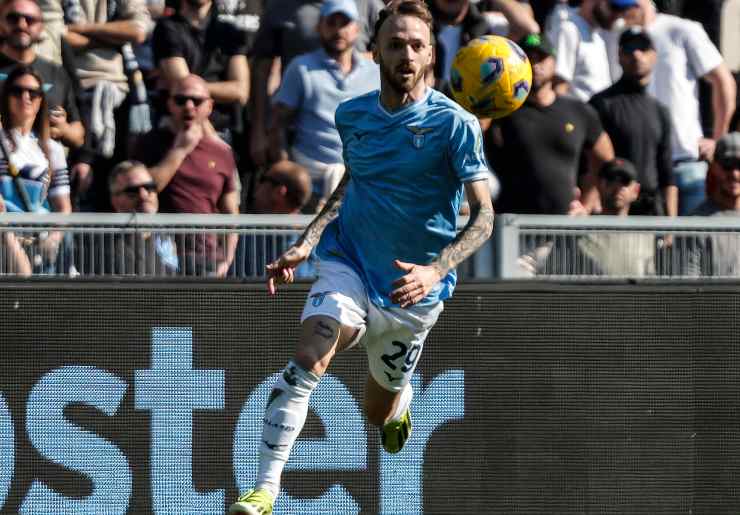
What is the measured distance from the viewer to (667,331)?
904cm

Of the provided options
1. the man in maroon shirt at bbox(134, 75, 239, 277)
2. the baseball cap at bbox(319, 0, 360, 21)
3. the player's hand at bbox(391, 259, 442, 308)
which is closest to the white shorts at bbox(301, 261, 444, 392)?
the player's hand at bbox(391, 259, 442, 308)

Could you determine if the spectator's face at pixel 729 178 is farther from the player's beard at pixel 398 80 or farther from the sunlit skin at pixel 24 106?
the sunlit skin at pixel 24 106

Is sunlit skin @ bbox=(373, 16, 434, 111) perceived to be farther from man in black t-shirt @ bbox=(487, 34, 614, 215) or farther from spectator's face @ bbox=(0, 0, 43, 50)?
spectator's face @ bbox=(0, 0, 43, 50)

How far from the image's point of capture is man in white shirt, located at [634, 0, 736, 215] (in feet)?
37.2

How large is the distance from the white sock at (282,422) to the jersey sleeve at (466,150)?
3.78 ft

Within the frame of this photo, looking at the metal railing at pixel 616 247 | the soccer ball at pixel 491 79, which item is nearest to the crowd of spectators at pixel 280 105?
the metal railing at pixel 616 247

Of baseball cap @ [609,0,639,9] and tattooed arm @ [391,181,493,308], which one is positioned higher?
baseball cap @ [609,0,639,9]

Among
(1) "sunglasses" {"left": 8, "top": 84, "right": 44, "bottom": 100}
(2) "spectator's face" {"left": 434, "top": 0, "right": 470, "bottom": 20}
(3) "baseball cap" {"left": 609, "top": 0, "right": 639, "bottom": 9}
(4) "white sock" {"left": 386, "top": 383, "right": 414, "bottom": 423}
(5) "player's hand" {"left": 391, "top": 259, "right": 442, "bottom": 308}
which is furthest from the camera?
(3) "baseball cap" {"left": 609, "top": 0, "right": 639, "bottom": 9}

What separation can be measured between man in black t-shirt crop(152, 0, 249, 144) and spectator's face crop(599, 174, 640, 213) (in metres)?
2.58

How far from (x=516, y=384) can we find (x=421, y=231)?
1.96m

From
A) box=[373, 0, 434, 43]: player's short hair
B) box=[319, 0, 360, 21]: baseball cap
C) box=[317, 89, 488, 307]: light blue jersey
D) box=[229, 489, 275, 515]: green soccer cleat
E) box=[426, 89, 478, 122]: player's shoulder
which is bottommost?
box=[229, 489, 275, 515]: green soccer cleat

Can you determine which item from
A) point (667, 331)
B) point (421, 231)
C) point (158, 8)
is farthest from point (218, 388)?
point (158, 8)

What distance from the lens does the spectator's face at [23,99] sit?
30.7 feet

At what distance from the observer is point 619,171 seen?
32.9 feet
